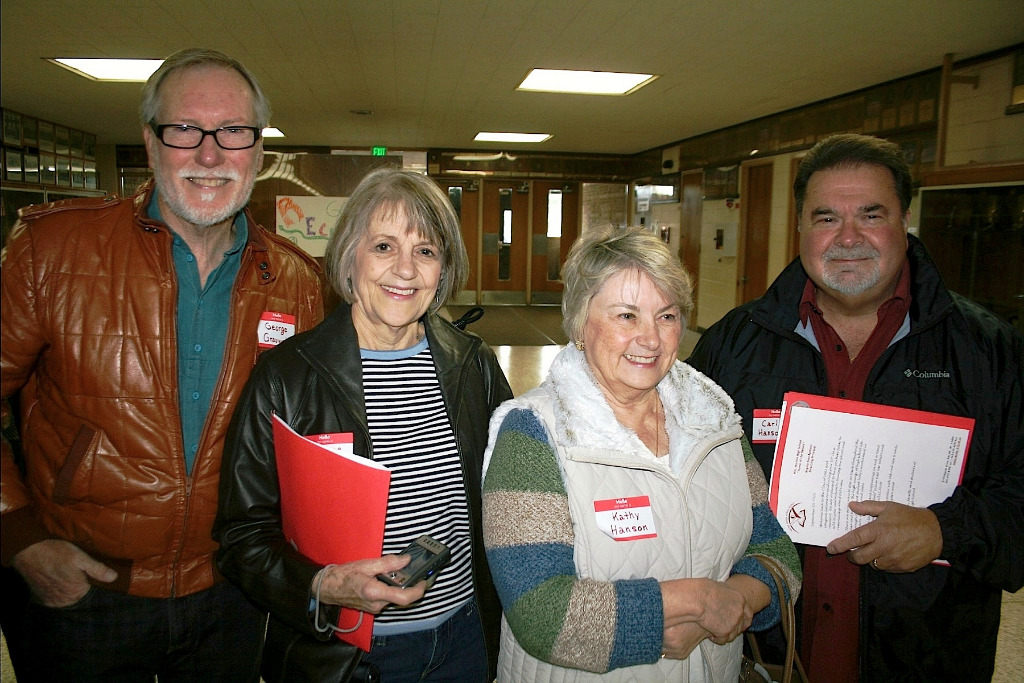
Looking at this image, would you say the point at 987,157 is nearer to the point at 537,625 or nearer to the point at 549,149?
the point at 537,625

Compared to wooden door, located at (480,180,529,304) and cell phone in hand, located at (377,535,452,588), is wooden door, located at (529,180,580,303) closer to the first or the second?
wooden door, located at (480,180,529,304)

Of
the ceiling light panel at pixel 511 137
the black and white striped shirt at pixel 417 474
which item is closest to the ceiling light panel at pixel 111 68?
the ceiling light panel at pixel 511 137

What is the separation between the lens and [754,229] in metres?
9.60

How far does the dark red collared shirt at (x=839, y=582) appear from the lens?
172 cm

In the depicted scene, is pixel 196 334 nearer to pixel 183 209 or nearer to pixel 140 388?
pixel 140 388

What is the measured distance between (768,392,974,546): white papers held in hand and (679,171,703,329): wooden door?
32.4 feet

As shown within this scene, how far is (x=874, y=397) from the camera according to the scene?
171 cm

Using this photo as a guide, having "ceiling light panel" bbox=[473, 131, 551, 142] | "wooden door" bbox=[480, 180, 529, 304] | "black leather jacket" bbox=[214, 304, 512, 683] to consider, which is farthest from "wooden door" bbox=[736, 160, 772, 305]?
"black leather jacket" bbox=[214, 304, 512, 683]

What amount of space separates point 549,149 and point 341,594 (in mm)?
13557

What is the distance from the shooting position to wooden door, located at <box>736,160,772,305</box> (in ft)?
30.3

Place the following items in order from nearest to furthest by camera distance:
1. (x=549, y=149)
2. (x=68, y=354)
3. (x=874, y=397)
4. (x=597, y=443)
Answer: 1. (x=597, y=443)
2. (x=68, y=354)
3. (x=874, y=397)
4. (x=549, y=149)

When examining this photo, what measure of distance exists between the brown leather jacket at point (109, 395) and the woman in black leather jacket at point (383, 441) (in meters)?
0.22

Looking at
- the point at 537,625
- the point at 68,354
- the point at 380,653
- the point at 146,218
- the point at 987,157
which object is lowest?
the point at 380,653

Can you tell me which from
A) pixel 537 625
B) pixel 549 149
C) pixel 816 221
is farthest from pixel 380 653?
pixel 549 149
